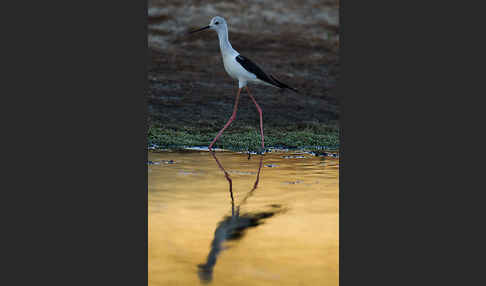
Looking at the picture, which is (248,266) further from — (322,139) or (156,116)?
(156,116)

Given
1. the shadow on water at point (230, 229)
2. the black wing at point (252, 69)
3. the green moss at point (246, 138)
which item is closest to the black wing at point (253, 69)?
the black wing at point (252, 69)

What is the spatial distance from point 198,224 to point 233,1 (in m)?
5.56

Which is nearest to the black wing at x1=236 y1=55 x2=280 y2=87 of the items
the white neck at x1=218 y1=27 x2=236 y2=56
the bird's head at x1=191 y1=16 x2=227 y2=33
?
the white neck at x1=218 y1=27 x2=236 y2=56

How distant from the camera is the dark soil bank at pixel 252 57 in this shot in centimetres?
806

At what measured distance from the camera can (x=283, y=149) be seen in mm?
7086

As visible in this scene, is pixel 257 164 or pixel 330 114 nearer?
pixel 257 164

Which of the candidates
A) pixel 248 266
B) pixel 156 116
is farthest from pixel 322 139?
pixel 248 266

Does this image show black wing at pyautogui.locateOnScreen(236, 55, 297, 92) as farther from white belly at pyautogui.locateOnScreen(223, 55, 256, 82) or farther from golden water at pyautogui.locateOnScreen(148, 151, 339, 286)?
golden water at pyautogui.locateOnScreen(148, 151, 339, 286)

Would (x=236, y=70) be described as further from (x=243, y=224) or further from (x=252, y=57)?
(x=252, y=57)

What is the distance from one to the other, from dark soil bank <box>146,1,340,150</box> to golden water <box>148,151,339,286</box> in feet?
6.08

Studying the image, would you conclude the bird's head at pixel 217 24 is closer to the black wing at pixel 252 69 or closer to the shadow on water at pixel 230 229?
the black wing at pixel 252 69

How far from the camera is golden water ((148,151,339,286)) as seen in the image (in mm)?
3389

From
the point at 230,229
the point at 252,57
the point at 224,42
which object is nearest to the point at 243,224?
the point at 230,229

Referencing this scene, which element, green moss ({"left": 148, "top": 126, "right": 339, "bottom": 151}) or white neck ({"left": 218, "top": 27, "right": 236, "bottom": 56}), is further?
green moss ({"left": 148, "top": 126, "right": 339, "bottom": 151})
